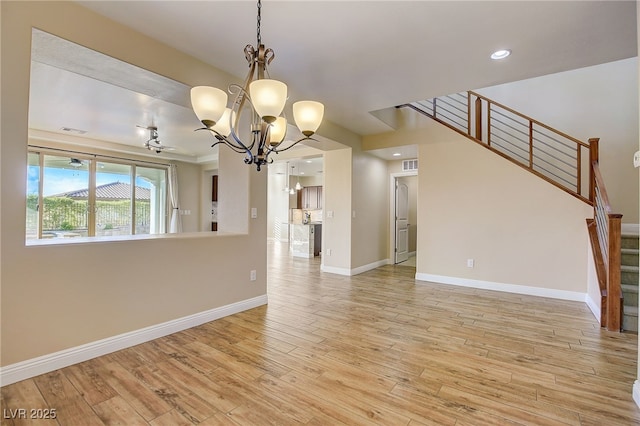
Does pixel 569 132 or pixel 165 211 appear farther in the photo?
pixel 165 211

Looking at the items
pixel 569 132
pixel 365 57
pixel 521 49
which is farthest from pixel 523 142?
pixel 365 57

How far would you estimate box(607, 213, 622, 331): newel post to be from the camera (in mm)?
2945

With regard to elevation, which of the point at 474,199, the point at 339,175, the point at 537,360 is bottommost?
the point at 537,360

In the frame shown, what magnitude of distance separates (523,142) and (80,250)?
6.14 metres

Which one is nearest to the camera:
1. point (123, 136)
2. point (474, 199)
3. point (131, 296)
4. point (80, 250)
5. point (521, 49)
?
point (80, 250)

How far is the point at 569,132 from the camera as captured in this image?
494cm

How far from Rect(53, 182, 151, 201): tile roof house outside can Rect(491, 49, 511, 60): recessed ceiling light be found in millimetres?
8068

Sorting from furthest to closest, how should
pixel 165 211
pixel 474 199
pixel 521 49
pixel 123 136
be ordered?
pixel 165 211
pixel 123 136
pixel 474 199
pixel 521 49

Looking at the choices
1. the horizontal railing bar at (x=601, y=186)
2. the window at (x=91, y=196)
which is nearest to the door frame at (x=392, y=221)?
the horizontal railing bar at (x=601, y=186)

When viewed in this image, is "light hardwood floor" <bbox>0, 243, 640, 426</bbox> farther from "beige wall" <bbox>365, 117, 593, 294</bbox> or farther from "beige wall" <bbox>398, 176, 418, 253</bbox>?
"beige wall" <bbox>398, 176, 418, 253</bbox>

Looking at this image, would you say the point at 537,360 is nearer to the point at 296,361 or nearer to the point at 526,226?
the point at 296,361

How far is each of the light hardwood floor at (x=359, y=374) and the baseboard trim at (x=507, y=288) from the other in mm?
716

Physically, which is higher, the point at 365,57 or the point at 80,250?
the point at 365,57

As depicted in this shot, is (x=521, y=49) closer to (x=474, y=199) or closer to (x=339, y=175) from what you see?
(x=474, y=199)
